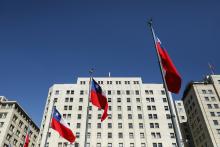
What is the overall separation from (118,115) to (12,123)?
3373cm

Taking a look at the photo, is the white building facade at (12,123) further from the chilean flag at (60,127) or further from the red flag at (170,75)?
the red flag at (170,75)

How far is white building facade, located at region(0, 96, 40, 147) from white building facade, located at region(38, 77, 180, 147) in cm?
1073

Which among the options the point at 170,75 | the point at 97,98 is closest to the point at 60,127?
the point at 97,98

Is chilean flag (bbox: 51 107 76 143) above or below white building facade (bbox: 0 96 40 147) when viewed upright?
below

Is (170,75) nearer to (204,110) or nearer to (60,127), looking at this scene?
(60,127)

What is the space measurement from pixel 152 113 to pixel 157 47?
53111 millimetres

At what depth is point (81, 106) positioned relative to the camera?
65312 millimetres

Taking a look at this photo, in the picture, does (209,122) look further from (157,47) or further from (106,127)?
(157,47)

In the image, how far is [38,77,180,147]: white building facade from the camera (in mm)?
57938

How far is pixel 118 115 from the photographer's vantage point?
63.3 m

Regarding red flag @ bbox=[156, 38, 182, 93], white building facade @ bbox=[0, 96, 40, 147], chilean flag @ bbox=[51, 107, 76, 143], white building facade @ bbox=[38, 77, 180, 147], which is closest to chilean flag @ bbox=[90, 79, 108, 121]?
chilean flag @ bbox=[51, 107, 76, 143]

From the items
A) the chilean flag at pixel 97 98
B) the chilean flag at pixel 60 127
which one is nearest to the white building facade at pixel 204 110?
the chilean flag at pixel 60 127

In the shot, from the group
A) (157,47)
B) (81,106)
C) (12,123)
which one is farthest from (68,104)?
(157,47)

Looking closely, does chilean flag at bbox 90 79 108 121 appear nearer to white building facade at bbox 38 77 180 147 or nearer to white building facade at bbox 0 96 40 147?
white building facade at bbox 38 77 180 147
